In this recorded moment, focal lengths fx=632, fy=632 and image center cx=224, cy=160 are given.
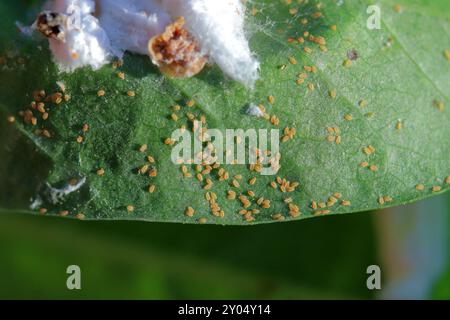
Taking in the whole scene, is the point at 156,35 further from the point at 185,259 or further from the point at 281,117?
the point at 185,259

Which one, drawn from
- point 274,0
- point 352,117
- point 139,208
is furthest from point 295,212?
point 274,0

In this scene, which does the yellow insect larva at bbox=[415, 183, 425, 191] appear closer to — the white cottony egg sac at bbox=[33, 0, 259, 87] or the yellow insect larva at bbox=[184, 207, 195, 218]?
the white cottony egg sac at bbox=[33, 0, 259, 87]

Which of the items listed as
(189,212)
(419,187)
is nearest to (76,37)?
(189,212)

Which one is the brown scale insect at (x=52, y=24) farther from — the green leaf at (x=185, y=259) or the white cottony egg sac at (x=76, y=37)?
the green leaf at (x=185, y=259)

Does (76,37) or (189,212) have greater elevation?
(76,37)

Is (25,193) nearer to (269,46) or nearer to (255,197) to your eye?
(255,197)
